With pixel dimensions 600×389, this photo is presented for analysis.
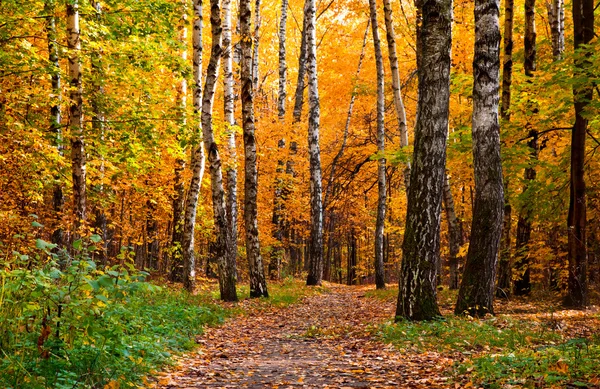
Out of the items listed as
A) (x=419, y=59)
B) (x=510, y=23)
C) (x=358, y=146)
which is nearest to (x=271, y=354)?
(x=419, y=59)

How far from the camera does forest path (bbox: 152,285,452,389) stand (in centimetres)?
545

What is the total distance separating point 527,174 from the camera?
46.2 ft

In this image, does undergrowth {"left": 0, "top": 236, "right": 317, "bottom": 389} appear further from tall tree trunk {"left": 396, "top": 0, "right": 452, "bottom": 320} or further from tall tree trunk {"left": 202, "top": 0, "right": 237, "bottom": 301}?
tall tree trunk {"left": 202, "top": 0, "right": 237, "bottom": 301}

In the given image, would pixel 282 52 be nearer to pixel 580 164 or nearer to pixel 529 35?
pixel 529 35

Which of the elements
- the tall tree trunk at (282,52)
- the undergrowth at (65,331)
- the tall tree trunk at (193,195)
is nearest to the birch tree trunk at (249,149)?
the tall tree trunk at (193,195)

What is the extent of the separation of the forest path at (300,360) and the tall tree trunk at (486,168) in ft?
6.65

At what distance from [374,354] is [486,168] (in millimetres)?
3946

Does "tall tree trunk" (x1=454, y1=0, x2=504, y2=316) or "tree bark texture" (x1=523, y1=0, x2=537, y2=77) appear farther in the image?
"tree bark texture" (x1=523, y1=0, x2=537, y2=77)

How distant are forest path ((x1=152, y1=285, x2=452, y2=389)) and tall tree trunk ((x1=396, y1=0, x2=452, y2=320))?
4.94 ft

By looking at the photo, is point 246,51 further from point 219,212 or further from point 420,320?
point 420,320

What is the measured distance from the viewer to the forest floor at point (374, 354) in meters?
5.12

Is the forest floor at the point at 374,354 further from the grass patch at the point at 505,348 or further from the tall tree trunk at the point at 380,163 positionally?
the tall tree trunk at the point at 380,163

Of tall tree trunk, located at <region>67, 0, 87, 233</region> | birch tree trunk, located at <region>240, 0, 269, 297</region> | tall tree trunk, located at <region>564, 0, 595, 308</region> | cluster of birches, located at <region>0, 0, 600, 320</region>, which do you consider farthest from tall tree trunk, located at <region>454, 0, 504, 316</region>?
tall tree trunk, located at <region>67, 0, 87, 233</region>

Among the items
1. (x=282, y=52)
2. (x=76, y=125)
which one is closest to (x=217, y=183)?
(x=76, y=125)
